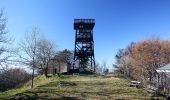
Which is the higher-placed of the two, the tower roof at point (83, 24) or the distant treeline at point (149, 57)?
the tower roof at point (83, 24)

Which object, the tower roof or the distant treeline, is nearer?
the distant treeline

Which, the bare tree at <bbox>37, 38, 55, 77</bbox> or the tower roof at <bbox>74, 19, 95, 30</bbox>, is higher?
the tower roof at <bbox>74, 19, 95, 30</bbox>

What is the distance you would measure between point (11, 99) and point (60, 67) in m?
33.5

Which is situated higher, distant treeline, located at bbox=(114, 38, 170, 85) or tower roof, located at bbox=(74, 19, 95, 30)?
tower roof, located at bbox=(74, 19, 95, 30)

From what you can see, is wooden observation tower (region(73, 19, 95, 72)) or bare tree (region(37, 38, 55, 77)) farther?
wooden observation tower (region(73, 19, 95, 72))

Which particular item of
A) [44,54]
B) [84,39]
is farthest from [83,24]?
[44,54]

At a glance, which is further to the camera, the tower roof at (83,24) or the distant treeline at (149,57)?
the tower roof at (83,24)

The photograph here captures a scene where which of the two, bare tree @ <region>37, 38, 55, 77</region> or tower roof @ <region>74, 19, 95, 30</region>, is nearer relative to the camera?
bare tree @ <region>37, 38, 55, 77</region>

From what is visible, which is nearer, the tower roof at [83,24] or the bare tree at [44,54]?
the bare tree at [44,54]

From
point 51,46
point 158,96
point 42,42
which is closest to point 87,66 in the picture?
point 51,46

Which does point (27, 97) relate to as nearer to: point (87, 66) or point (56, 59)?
point (56, 59)

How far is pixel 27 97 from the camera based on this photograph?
25562 millimetres

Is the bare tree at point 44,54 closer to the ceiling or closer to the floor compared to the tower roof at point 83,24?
closer to the floor

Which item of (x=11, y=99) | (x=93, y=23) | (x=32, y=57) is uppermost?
(x=93, y=23)
